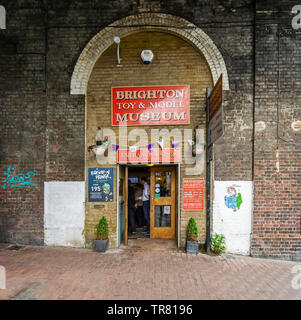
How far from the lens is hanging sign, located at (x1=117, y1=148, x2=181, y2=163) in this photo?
5980 mm

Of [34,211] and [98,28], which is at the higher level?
[98,28]

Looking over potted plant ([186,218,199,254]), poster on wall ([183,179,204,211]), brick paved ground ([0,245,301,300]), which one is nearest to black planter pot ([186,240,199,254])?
potted plant ([186,218,199,254])

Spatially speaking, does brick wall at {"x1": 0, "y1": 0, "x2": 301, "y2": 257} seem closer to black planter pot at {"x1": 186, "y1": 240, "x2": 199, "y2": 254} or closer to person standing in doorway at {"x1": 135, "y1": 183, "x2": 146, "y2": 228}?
black planter pot at {"x1": 186, "y1": 240, "x2": 199, "y2": 254}

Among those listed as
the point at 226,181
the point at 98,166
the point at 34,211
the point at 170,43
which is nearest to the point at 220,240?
the point at 226,181

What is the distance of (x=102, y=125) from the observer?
617cm

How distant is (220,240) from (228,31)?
18.4 feet

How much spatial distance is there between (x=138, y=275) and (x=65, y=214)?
2.75m

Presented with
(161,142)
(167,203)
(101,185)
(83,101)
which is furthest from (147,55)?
(167,203)

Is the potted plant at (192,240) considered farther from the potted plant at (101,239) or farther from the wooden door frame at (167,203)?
the potted plant at (101,239)

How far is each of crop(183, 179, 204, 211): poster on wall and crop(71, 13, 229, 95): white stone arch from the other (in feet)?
8.96

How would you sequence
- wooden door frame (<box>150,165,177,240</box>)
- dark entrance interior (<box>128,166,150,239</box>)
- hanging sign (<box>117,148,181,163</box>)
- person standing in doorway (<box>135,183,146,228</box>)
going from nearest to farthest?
hanging sign (<box>117,148,181,163</box>) < wooden door frame (<box>150,165,177,240</box>) < dark entrance interior (<box>128,166,150,239</box>) < person standing in doorway (<box>135,183,146,228</box>)

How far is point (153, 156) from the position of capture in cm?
598

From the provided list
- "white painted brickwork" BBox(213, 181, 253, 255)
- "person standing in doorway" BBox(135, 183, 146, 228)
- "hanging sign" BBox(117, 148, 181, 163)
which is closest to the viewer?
"white painted brickwork" BBox(213, 181, 253, 255)

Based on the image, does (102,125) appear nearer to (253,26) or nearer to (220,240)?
(220,240)
